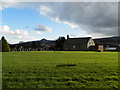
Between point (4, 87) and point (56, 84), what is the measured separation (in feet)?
5.98

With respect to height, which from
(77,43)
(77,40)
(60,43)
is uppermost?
(77,40)

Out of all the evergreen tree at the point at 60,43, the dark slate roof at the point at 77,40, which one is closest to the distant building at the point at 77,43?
the dark slate roof at the point at 77,40

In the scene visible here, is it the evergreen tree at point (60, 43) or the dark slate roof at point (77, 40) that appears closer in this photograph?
the dark slate roof at point (77, 40)

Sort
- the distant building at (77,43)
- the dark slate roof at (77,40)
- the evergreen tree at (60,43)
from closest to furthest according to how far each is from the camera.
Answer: the distant building at (77,43) → the dark slate roof at (77,40) → the evergreen tree at (60,43)

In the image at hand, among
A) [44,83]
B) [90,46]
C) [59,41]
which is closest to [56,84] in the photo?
[44,83]

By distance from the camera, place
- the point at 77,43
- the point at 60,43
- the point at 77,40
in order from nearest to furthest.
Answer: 1. the point at 77,43
2. the point at 77,40
3. the point at 60,43

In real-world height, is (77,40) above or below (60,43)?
above

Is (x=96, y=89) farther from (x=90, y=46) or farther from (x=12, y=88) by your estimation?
(x=90, y=46)

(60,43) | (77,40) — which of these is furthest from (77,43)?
(60,43)

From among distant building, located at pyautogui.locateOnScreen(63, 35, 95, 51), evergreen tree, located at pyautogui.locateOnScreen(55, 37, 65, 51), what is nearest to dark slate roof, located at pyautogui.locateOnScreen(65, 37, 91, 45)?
distant building, located at pyautogui.locateOnScreen(63, 35, 95, 51)

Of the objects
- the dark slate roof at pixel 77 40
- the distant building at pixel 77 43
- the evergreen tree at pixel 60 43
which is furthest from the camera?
the evergreen tree at pixel 60 43

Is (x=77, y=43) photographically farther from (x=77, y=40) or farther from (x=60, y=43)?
(x=60, y=43)

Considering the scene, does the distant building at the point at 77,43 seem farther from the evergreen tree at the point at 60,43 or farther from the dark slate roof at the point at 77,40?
the evergreen tree at the point at 60,43

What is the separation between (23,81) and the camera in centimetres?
612
